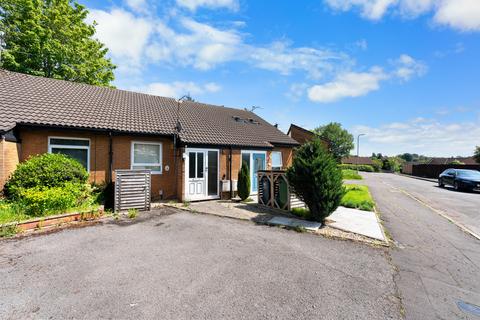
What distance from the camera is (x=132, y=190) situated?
817 cm

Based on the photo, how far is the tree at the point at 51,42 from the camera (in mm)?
16062

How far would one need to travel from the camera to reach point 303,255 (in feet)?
16.1

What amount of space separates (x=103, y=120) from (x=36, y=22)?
1408 cm

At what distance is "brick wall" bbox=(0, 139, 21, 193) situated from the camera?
23.5 feet

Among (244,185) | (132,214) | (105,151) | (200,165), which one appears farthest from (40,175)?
(244,185)

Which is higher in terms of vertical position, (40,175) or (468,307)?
(40,175)

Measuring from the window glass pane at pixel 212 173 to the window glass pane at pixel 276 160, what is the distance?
4400mm

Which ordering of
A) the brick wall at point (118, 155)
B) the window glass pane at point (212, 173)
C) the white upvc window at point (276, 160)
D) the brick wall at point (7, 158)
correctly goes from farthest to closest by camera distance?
the white upvc window at point (276, 160), the window glass pane at point (212, 173), the brick wall at point (118, 155), the brick wall at point (7, 158)

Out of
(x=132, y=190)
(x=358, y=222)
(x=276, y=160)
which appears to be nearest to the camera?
(x=358, y=222)

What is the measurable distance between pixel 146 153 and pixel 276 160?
306 inches

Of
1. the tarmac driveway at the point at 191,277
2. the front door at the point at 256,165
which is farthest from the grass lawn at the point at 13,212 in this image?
the front door at the point at 256,165

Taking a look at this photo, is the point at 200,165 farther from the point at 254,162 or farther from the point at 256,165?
the point at 256,165

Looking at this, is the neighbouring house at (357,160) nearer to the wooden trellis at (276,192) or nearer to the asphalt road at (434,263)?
the asphalt road at (434,263)

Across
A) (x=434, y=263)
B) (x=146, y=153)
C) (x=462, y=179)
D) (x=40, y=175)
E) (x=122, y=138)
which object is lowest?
(x=434, y=263)
